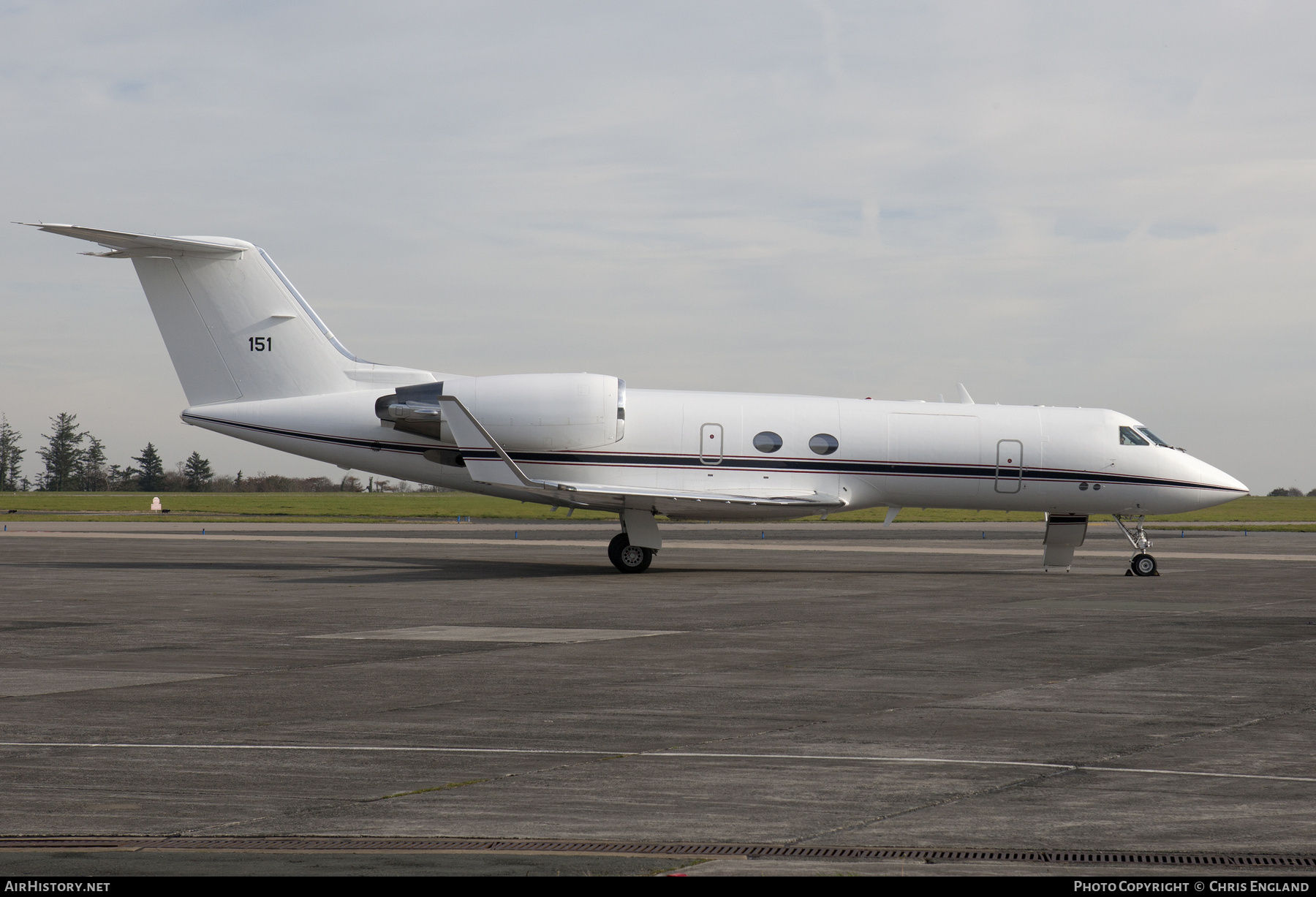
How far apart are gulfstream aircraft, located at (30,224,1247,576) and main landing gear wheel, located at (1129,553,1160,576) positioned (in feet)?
0.20

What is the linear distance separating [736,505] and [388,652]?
42.7 feet

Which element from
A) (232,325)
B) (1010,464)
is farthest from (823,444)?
(232,325)

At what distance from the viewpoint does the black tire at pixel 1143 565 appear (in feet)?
88.8

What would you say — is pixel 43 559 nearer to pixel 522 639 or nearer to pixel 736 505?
pixel 736 505

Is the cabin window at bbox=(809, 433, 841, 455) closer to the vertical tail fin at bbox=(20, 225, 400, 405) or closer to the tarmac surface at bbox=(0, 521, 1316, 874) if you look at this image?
the tarmac surface at bbox=(0, 521, 1316, 874)

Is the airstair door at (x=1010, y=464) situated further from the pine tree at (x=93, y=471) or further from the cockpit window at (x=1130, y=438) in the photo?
the pine tree at (x=93, y=471)

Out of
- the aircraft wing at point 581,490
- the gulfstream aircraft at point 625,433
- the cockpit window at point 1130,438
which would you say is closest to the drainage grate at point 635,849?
the aircraft wing at point 581,490

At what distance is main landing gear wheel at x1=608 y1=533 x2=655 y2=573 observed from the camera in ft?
89.8

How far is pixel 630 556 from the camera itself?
27.4 metres

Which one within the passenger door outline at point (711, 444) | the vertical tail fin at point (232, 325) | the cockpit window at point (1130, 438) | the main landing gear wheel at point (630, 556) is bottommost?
the main landing gear wheel at point (630, 556)

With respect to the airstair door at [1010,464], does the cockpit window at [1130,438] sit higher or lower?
higher

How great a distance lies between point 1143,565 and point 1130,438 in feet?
9.76

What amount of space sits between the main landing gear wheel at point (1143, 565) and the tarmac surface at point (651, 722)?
12.6ft
